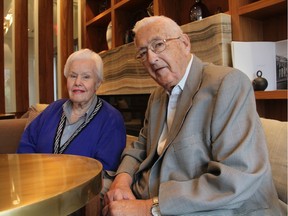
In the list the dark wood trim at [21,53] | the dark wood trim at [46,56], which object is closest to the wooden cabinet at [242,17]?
the dark wood trim at [46,56]

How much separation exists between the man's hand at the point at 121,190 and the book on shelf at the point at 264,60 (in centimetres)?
91

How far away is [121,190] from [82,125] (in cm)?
58

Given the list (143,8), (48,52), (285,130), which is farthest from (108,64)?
(285,130)

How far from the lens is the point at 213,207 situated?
92cm

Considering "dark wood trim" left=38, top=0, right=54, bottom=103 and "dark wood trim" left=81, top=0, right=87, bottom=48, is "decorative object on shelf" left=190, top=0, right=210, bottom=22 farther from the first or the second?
"dark wood trim" left=38, top=0, right=54, bottom=103

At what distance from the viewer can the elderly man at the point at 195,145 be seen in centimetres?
93

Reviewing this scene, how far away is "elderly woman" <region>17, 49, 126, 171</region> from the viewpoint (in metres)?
1.63

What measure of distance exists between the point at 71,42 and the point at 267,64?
320 centimetres

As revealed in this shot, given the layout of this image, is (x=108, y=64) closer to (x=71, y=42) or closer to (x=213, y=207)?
(x=71, y=42)

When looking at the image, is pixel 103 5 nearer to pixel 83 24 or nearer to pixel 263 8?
pixel 83 24

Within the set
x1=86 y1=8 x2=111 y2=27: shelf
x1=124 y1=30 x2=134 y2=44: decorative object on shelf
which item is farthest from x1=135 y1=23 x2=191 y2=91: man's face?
x1=86 y1=8 x2=111 y2=27: shelf

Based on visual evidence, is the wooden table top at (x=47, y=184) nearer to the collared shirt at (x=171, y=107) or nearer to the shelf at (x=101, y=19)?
the collared shirt at (x=171, y=107)

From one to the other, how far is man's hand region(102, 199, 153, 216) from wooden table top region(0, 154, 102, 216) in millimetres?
163

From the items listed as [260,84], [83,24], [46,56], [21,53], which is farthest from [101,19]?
[260,84]
